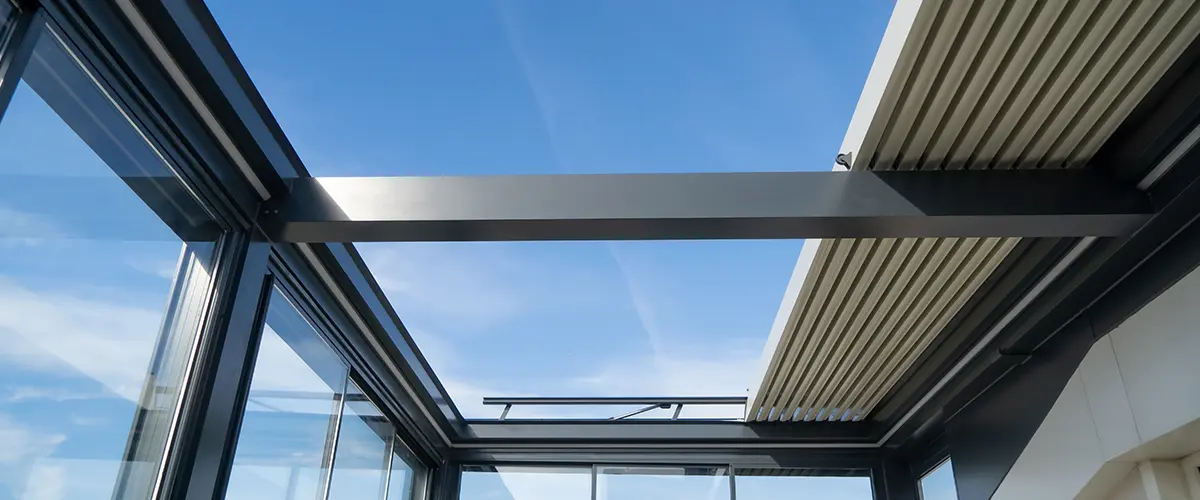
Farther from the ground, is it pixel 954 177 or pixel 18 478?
pixel 954 177

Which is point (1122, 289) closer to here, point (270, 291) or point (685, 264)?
point (685, 264)

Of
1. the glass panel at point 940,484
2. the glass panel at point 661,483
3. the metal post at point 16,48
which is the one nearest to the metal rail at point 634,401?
the glass panel at point 661,483

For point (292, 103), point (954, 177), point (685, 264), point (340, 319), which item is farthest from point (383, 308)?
point (954, 177)

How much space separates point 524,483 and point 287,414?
10.6ft

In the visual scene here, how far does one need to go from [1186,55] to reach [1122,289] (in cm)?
144

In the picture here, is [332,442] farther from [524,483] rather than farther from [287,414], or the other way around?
[524,483]

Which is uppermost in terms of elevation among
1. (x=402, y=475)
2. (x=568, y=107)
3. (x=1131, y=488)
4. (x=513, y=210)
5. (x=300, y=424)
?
(x=568, y=107)

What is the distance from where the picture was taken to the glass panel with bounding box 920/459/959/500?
5625mm

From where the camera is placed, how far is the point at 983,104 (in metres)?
2.79

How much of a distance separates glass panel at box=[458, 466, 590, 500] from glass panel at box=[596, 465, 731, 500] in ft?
0.49

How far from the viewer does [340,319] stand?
4215 millimetres

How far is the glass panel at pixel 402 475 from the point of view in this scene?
5.45m

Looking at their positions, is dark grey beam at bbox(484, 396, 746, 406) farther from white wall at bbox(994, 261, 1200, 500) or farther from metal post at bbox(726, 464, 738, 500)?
white wall at bbox(994, 261, 1200, 500)

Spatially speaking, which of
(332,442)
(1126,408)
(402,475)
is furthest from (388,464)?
(1126,408)
